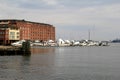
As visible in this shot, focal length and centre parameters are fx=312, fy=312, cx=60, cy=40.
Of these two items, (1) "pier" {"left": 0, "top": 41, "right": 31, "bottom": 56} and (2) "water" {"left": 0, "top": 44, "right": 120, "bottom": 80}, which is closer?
(2) "water" {"left": 0, "top": 44, "right": 120, "bottom": 80}

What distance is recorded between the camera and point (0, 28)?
192 meters

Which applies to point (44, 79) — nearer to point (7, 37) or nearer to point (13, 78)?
point (13, 78)

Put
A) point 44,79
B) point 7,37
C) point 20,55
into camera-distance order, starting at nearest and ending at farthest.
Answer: point 44,79 < point 20,55 < point 7,37

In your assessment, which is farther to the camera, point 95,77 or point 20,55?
point 20,55

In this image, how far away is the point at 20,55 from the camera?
359ft

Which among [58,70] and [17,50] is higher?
[17,50]

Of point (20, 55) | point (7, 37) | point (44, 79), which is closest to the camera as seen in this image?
point (44, 79)

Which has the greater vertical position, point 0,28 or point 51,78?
point 0,28

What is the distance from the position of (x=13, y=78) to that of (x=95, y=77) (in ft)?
42.5

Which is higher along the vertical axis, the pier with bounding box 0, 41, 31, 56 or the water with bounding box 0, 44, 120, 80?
the pier with bounding box 0, 41, 31, 56

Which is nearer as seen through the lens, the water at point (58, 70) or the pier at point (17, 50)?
the water at point (58, 70)

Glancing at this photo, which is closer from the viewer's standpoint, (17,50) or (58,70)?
(58,70)

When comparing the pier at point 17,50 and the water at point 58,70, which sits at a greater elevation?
the pier at point 17,50

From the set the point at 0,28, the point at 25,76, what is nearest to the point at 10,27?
the point at 0,28
